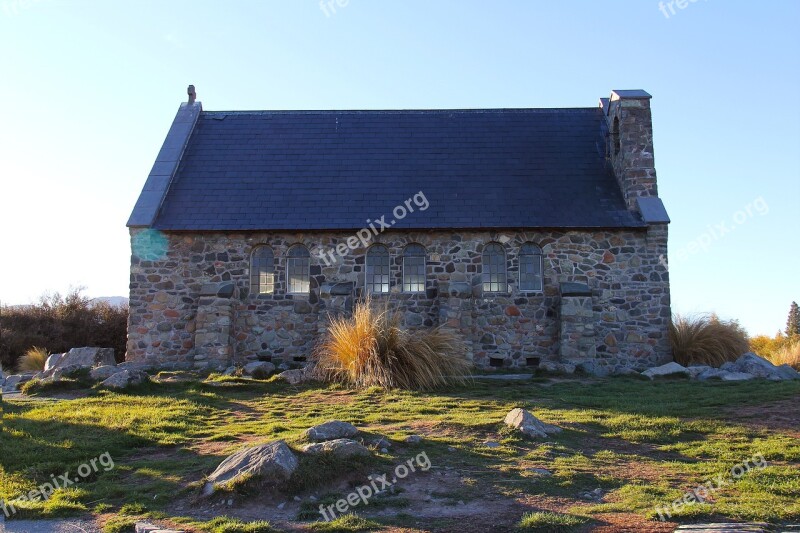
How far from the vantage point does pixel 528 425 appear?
29.9 ft

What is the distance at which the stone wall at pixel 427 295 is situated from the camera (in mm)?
18016

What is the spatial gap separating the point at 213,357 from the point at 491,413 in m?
9.12

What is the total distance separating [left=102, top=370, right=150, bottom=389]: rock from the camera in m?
13.2

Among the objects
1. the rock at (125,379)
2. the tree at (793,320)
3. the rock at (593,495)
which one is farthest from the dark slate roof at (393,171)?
the tree at (793,320)

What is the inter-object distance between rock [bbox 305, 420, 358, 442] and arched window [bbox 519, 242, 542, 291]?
10.6 metres

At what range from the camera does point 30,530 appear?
638 centimetres

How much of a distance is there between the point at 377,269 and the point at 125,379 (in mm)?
7298

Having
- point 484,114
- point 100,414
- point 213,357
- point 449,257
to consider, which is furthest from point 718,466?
point 484,114

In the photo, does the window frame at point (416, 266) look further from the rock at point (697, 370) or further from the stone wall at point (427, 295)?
the rock at point (697, 370)

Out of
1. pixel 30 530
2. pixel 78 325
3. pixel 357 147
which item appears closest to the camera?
pixel 30 530

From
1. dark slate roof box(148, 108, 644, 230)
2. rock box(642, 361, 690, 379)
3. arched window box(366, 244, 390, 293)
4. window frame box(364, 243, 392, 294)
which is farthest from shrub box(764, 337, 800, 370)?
arched window box(366, 244, 390, 293)

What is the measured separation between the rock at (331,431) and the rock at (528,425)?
Result: 2.16 metres

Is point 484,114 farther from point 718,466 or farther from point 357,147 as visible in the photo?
point 718,466

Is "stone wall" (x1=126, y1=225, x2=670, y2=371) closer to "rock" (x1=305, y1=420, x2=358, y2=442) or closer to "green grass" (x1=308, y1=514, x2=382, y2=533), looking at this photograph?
"rock" (x1=305, y1=420, x2=358, y2=442)
